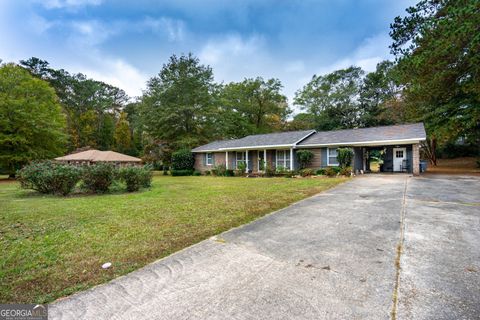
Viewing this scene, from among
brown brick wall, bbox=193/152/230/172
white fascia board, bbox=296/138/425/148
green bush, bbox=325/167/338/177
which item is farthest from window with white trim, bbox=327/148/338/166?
brown brick wall, bbox=193/152/230/172

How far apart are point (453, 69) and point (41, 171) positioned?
19889 millimetres

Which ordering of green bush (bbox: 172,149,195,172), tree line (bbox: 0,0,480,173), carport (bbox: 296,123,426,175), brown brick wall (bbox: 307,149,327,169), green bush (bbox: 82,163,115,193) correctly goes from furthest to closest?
green bush (bbox: 172,149,195,172)
brown brick wall (bbox: 307,149,327,169)
carport (bbox: 296,123,426,175)
tree line (bbox: 0,0,480,173)
green bush (bbox: 82,163,115,193)

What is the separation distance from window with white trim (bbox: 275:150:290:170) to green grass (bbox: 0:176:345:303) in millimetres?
11068

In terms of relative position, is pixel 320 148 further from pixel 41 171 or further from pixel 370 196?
pixel 41 171

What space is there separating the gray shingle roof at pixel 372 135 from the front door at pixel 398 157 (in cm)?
173

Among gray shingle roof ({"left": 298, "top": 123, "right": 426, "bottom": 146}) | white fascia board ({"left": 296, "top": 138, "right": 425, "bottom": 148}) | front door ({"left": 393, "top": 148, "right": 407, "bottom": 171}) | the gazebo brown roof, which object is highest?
gray shingle roof ({"left": 298, "top": 123, "right": 426, "bottom": 146})

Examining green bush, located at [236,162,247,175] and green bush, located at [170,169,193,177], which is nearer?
green bush, located at [236,162,247,175]

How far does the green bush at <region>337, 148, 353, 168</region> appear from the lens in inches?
600

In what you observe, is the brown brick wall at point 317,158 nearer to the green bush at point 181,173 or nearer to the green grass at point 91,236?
the green grass at point 91,236

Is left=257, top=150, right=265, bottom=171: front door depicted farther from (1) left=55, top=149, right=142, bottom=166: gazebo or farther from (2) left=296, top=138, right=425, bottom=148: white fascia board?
(1) left=55, top=149, right=142, bottom=166: gazebo

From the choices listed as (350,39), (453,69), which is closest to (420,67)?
(453,69)

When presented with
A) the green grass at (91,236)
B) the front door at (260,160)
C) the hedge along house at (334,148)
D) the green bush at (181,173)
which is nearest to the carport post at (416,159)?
the hedge along house at (334,148)

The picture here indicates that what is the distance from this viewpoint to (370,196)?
25.0 feet

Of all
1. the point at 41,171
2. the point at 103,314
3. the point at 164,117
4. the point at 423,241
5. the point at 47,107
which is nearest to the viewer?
the point at 103,314
